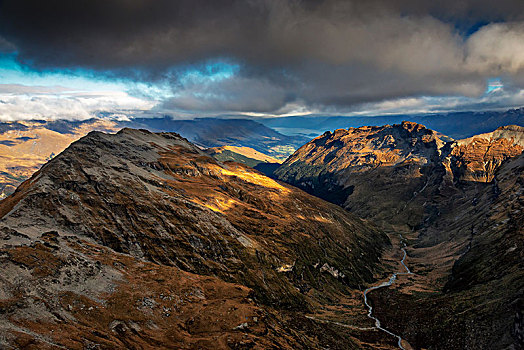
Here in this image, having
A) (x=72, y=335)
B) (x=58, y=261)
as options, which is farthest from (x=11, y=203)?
(x=72, y=335)

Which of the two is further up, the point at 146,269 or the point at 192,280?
the point at 146,269

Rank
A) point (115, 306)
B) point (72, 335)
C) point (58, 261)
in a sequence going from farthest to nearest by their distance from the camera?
point (58, 261) < point (115, 306) < point (72, 335)

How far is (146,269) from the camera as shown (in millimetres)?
89312

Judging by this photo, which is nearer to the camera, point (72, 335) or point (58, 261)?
point (72, 335)

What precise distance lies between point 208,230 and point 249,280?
30963mm

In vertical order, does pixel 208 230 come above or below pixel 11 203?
below

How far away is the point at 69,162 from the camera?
132625 mm

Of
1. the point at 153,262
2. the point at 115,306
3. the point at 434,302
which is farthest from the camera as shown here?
the point at 434,302

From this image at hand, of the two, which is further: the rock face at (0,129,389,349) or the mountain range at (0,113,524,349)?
the mountain range at (0,113,524,349)

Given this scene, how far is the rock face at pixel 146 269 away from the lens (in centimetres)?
5628

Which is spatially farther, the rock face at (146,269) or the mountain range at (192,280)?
the mountain range at (192,280)

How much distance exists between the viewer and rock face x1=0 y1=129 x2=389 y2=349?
56.3 metres

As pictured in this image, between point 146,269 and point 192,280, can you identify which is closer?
point 146,269

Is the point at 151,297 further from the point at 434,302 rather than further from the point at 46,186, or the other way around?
the point at 434,302
